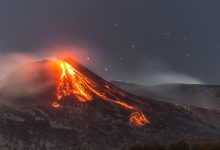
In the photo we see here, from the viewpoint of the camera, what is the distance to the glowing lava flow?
556 ft

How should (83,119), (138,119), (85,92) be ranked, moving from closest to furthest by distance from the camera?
(83,119) < (138,119) < (85,92)

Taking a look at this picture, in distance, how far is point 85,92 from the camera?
18062cm

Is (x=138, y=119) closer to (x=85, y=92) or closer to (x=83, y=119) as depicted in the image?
(x=83, y=119)

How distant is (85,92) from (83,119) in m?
21.9

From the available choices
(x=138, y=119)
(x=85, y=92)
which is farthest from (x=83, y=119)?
(x=85, y=92)

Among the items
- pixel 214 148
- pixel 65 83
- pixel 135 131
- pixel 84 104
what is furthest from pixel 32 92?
pixel 214 148

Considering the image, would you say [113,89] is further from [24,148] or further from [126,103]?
[24,148]

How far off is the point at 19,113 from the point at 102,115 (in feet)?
88.3

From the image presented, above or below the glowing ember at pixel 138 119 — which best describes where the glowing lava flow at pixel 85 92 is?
above

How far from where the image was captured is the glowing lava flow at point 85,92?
16938cm

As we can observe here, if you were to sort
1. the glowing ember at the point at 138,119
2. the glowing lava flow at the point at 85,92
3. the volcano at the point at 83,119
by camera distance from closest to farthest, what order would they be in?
the volcano at the point at 83,119
the glowing ember at the point at 138,119
the glowing lava flow at the point at 85,92

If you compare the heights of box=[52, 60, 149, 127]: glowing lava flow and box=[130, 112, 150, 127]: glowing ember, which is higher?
box=[52, 60, 149, 127]: glowing lava flow

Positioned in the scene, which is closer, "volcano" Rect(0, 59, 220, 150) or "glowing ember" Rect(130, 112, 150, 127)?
"volcano" Rect(0, 59, 220, 150)

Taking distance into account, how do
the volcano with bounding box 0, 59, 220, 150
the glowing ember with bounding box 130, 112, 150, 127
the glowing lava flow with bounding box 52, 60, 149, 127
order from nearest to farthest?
the volcano with bounding box 0, 59, 220, 150 < the glowing ember with bounding box 130, 112, 150, 127 < the glowing lava flow with bounding box 52, 60, 149, 127
